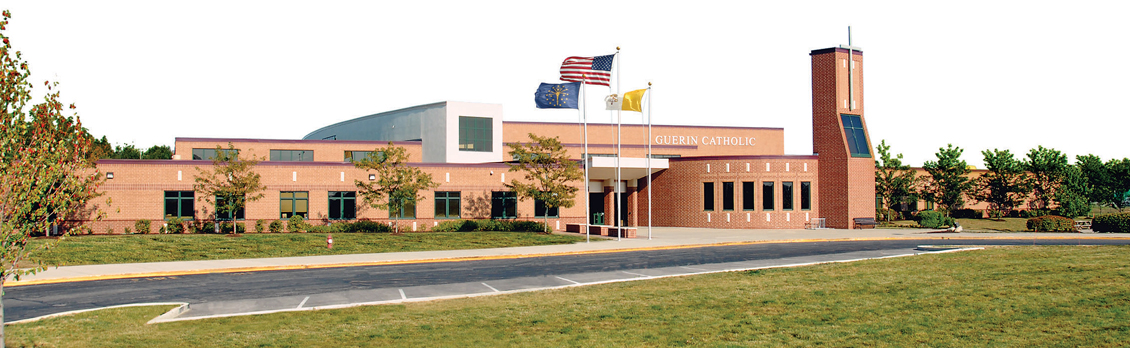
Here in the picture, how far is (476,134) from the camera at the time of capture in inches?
2156

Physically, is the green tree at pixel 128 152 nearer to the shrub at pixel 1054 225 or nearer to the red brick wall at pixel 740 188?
the red brick wall at pixel 740 188

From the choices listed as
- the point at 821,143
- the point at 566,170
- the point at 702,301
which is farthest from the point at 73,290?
the point at 821,143

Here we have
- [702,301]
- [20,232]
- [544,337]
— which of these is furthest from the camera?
[702,301]

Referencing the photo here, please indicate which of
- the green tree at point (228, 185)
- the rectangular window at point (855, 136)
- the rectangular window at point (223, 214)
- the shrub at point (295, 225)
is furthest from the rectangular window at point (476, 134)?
the rectangular window at point (855, 136)

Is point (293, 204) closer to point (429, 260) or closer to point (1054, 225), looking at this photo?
point (429, 260)

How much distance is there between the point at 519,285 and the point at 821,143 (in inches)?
1373

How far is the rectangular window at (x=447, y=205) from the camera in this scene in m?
43.1

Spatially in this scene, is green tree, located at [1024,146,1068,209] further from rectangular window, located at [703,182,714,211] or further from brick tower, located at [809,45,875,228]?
rectangular window, located at [703,182,714,211]

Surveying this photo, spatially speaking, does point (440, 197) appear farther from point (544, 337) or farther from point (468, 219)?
point (544, 337)

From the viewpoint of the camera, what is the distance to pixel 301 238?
32.3m

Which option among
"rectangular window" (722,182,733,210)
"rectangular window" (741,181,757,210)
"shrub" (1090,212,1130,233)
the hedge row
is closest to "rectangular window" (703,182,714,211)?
"rectangular window" (722,182,733,210)

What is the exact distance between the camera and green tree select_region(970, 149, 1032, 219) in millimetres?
55969

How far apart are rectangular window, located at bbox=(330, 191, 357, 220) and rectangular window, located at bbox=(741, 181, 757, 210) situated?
23.6 metres

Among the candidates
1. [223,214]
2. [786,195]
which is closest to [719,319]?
[223,214]
